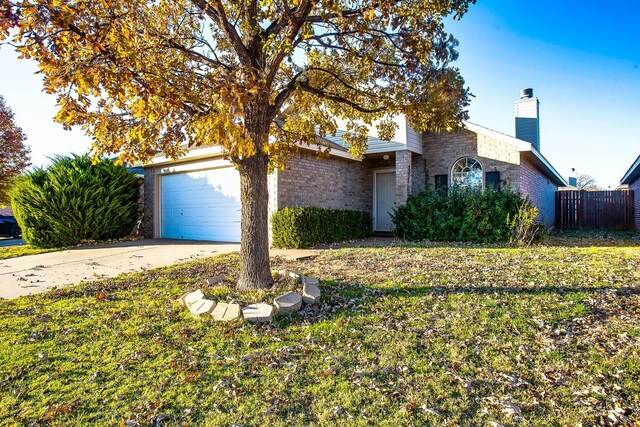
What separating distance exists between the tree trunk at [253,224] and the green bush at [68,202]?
27.4 feet

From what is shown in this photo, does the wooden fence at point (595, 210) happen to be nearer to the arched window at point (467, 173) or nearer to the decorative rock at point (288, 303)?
the arched window at point (467, 173)

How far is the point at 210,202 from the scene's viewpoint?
11789mm

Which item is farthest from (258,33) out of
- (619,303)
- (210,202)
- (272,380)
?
(210,202)

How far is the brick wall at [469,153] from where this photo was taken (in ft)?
38.8

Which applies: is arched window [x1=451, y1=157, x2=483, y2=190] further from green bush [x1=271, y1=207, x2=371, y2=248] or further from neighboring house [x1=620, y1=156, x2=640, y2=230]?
neighboring house [x1=620, y1=156, x2=640, y2=230]

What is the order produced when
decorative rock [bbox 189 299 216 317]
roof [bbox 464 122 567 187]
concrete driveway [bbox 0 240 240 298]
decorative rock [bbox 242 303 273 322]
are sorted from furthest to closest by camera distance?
roof [bbox 464 122 567 187], concrete driveway [bbox 0 240 240 298], decorative rock [bbox 189 299 216 317], decorative rock [bbox 242 303 273 322]

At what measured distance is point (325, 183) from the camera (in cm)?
1188

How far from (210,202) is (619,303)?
34.1 feet

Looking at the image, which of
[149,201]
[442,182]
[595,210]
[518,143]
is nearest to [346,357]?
[518,143]

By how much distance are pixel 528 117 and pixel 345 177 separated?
8.84m

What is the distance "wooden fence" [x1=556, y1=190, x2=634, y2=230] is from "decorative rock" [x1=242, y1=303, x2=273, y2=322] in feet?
62.5

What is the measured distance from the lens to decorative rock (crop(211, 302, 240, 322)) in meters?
4.16

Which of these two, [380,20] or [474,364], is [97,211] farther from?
[474,364]

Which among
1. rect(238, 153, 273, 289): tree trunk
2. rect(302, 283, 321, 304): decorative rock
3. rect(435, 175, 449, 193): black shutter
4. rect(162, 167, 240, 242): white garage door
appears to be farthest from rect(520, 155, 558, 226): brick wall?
rect(238, 153, 273, 289): tree trunk
